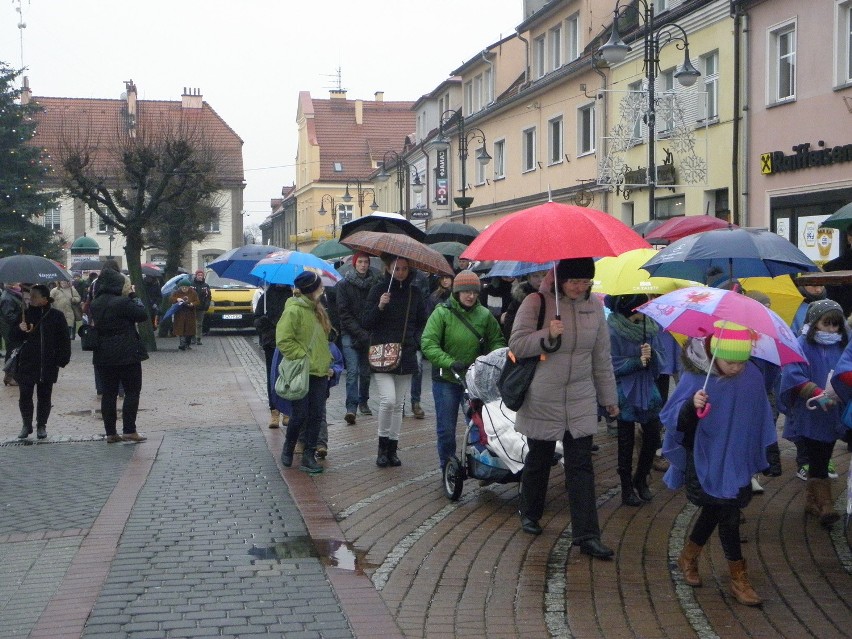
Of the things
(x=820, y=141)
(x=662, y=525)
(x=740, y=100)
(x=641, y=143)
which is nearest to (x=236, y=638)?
(x=662, y=525)

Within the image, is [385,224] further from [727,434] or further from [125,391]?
[727,434]

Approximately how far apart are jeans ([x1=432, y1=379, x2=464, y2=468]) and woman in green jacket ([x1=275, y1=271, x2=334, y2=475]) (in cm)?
132

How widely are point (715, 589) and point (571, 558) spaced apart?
945 mm

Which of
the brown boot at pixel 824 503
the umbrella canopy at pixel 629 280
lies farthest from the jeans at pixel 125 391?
the brown boot at pixel 824 503

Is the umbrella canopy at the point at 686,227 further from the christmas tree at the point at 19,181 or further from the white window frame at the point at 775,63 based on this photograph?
the christmas tree at the point at 19,181

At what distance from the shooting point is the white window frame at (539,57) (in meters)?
34.2

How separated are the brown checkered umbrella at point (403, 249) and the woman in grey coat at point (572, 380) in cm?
299

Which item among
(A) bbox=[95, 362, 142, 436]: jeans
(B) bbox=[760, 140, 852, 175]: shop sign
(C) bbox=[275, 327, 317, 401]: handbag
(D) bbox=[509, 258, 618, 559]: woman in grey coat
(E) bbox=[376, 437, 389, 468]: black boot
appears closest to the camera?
(D) bbox=[509, 258, 618, 559]: woman in grey coat

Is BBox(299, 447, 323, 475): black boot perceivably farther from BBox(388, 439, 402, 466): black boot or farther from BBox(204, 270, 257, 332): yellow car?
BBox(204, 270, 257, 332): yellow car

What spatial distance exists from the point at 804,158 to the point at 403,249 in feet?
41.6

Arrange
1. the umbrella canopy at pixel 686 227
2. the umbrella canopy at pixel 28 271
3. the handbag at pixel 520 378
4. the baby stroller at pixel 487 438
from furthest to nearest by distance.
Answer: the umbrella canopy at pixel 686 227, the umbrella canopy at pixel 28 271, the baby stroller at pixel 487 438, the handbag at pixel 520 378

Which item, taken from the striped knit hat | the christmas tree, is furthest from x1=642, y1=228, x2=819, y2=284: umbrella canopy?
the christmas tree

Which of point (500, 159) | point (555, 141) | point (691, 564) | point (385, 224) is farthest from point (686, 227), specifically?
point (500, 159)

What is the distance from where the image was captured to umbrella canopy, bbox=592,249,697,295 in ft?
25.5
